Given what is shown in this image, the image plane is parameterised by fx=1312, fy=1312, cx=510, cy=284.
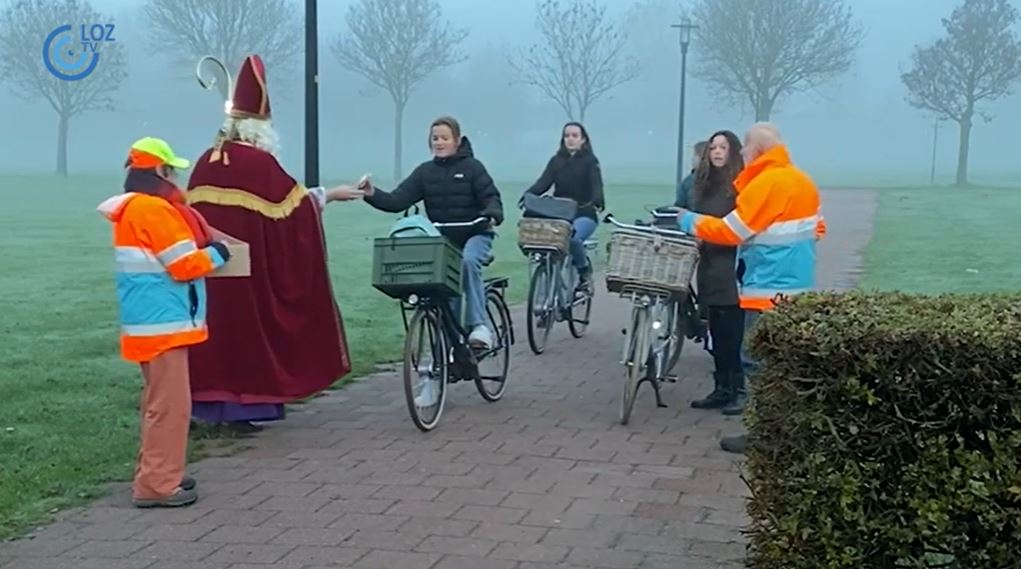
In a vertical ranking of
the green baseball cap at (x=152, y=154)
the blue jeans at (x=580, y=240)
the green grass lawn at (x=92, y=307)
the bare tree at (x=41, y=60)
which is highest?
the bare tree at (x=41, y=60)

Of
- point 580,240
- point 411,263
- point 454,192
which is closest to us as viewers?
point 411,263

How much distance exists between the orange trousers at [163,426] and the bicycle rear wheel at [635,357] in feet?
9.25

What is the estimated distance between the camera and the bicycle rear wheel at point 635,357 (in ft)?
25.8

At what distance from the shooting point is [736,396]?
8414 millimetres

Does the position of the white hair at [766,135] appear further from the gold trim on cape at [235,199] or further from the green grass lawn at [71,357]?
the green grass lawn at [71,357]

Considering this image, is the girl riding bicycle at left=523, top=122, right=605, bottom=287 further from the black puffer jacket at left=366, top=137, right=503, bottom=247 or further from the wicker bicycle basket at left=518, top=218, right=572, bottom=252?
the black puffer jacket at left=366, top=137, right=503, bottom=247

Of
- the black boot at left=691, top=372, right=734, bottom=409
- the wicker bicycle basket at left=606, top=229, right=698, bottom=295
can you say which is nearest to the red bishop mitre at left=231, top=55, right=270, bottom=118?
the wicker bicycle basket at left=606, top=229, right=698, bottom=295

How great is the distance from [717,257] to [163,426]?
366 cm

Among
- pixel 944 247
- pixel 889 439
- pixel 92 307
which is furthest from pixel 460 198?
pixel 944 247

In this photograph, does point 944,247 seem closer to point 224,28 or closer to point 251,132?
point 251,132

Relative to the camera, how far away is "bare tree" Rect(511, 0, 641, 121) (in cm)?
6906

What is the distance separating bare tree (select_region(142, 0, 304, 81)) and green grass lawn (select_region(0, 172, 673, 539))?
37839 millimetres

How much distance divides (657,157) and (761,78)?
44.3 metres

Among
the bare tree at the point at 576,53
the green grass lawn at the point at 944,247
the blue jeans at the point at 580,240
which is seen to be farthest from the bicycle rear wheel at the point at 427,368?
the bare tree at the point at 576,53
